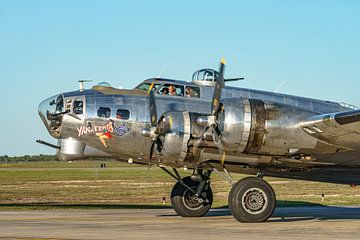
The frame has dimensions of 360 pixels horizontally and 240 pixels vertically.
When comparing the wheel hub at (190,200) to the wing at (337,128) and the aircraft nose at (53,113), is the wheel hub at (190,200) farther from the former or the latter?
the wing at (337,128)

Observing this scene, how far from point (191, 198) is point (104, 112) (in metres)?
4.49

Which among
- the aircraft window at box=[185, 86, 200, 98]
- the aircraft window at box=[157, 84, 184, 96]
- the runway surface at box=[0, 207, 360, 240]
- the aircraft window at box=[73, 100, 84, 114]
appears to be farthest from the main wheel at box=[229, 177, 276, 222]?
the aircraft window at box=[73, 100, 84, 114]

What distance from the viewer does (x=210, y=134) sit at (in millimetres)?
17359

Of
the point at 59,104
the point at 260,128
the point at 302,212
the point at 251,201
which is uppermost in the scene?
the point at 59,104

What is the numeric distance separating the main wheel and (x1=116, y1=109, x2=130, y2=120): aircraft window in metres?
3.70

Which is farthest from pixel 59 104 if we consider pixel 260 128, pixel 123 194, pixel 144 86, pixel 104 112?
pixel 123 194

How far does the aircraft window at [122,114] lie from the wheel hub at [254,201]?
Answer: 13.3 ft

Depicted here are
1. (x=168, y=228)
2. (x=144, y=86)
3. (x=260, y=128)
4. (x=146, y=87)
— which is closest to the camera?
(x=168, y=228)

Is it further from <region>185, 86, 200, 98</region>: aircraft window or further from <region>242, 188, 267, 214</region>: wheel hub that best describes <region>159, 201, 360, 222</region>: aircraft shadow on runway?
<region>185, 86, 200, 98</region>: aircraft window

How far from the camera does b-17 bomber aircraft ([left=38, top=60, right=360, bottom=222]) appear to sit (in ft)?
56.0

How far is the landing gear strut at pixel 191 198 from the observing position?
68.6 ft

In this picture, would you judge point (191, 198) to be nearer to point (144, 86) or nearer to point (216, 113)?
point (144, 86)

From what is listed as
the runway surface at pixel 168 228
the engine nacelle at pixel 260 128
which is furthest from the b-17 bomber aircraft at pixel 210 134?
the runway surface at pixel 168 228

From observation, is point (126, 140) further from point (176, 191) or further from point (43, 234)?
point (43, 234)
